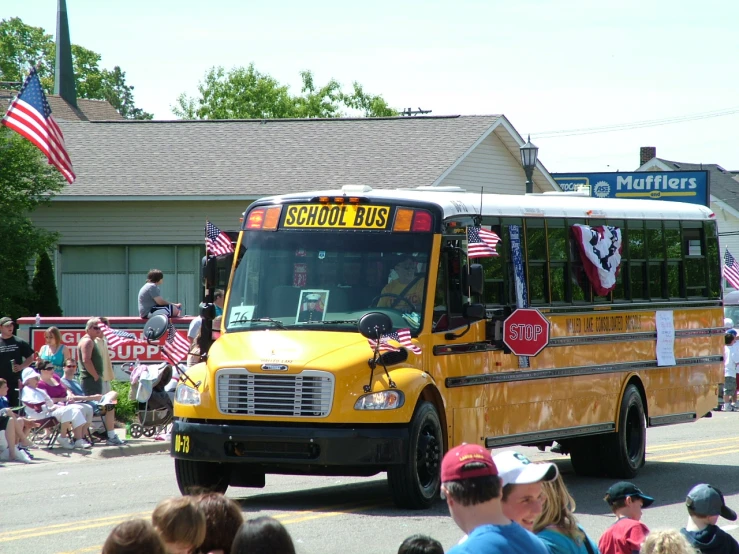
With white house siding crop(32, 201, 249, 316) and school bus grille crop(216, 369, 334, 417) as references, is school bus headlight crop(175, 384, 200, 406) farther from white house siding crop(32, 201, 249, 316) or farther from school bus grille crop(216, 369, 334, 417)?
white house siding crop(32, 201, 249, 316)

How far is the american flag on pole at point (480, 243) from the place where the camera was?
1202cm

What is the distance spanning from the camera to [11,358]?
17531 mm

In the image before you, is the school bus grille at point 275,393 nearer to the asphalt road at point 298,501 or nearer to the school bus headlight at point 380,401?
the school bus headlight at point 380,401

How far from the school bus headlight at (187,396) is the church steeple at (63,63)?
132 feet

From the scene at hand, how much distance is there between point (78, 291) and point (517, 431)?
20.1 meters

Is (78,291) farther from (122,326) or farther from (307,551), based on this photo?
(307,551)

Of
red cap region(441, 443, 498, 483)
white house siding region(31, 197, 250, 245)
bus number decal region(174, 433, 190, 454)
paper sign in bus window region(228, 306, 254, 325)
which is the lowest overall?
bus number decal region(174, 433, 190, 454)

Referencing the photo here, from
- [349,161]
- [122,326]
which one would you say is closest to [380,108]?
[349,161]

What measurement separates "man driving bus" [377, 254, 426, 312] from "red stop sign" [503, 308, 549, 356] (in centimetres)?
144

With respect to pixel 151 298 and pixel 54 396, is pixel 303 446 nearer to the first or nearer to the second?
pixel 54 396

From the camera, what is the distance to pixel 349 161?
3181 centimetres

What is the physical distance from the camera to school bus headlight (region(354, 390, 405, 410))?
10.7 meters

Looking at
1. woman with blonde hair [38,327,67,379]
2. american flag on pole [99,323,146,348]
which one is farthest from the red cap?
woman with blonde hair [38,327,67,379]

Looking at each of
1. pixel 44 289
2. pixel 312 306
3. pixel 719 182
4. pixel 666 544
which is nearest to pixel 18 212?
pixel 44 289
